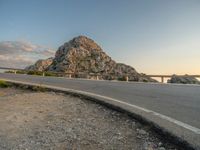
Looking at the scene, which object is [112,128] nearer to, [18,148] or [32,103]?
[18,148]

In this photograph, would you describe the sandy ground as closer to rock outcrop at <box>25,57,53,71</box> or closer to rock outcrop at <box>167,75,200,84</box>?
rock outcrop at <box>167,75,200,84</box>

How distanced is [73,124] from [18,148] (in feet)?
6.40

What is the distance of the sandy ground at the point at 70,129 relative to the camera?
20.2 feet

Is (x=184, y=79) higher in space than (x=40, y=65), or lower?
lower

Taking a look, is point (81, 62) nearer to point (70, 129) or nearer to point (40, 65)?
point (40, 65)

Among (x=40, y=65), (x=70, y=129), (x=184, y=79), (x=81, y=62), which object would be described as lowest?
(x=70, y=129)

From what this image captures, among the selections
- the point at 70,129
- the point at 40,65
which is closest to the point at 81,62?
the point at 40,65

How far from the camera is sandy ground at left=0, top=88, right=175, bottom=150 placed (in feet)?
20.2

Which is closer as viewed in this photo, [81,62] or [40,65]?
[81,62]

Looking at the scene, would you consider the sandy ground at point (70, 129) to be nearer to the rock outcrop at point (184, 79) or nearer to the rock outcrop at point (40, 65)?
the rock outcrop at point (184, 79)

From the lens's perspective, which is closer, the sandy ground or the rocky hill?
the sandy ground

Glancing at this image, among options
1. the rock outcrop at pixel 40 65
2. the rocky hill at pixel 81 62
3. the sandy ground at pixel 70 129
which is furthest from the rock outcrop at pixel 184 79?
the rock outcrop at pixel 40 65

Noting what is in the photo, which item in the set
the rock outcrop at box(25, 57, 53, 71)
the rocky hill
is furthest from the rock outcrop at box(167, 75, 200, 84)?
the rock outcrop at box(25, 57, 53, 71)

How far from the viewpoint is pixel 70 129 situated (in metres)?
7.46
